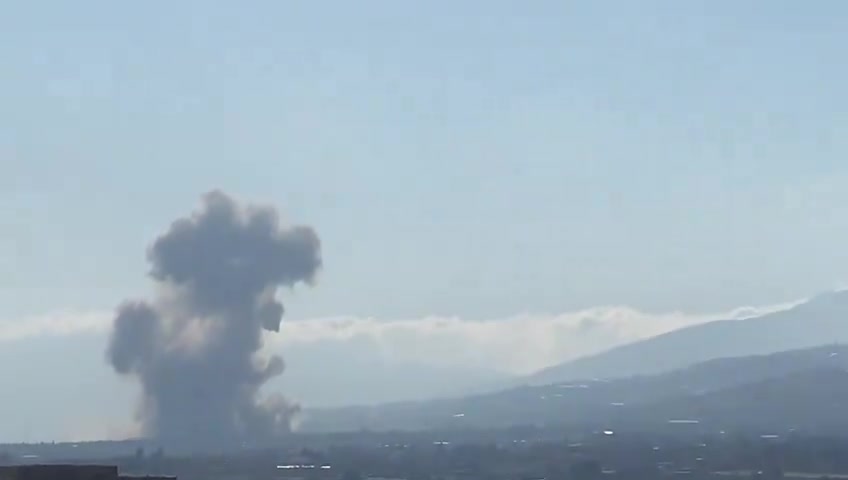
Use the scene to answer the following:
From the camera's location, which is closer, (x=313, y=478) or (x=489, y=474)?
(x=313, y=478)

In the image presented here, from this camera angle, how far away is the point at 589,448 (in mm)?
159750

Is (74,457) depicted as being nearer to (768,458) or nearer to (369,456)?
(369,456)

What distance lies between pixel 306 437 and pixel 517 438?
76.9 ft

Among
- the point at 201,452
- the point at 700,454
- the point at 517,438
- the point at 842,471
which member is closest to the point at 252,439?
A: the point at 201,452

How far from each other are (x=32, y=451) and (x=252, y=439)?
2204cm

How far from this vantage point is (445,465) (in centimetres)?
14075

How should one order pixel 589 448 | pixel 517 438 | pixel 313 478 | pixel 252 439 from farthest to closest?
pixel 517 438 < pixel 252 439 < pixel 589 448 < pixel 313 478

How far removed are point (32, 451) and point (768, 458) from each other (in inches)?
3003

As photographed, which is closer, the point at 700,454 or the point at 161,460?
the point at 161,460

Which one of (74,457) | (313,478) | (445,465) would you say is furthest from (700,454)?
(74,457)

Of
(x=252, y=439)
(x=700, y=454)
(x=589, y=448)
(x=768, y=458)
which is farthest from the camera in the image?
(x=252, y=439)

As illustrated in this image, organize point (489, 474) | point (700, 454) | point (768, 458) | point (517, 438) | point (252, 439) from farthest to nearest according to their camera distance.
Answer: point (517, 438) → point (252, 439) → point (700, 454) → point (768, 458) → point (489, 474)

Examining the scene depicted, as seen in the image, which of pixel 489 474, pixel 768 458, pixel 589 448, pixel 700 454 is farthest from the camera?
pixel 589 448

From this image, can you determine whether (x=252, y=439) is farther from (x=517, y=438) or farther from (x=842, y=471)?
(x=842, y=471)
